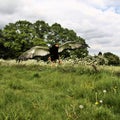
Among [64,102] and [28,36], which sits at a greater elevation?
[28,36]

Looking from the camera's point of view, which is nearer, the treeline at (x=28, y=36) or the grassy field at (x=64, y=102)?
the grassy field at (x=64, y=102)

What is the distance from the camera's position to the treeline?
2731 inches

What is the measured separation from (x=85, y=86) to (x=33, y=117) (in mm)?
2895

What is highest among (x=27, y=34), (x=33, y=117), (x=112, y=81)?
(x=27, y=34)

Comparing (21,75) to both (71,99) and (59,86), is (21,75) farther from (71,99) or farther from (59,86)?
(71,99)

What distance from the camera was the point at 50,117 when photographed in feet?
22.0

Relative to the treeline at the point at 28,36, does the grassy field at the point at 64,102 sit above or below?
below

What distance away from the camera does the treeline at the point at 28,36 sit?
228 feet

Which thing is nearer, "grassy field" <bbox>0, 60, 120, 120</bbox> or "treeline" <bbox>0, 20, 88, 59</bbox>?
"grassy field" <bbox>0, 60, 120, 120</bbox>

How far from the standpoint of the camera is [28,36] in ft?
233

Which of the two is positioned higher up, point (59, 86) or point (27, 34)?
point (27, 34)

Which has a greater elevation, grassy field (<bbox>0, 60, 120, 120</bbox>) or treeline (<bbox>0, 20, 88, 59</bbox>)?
treeline (<bbox>0, 20, 88, 59</bbox>)

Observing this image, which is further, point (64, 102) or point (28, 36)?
point (28, 36)

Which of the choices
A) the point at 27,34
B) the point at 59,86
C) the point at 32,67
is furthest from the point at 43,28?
the point at 59,86
